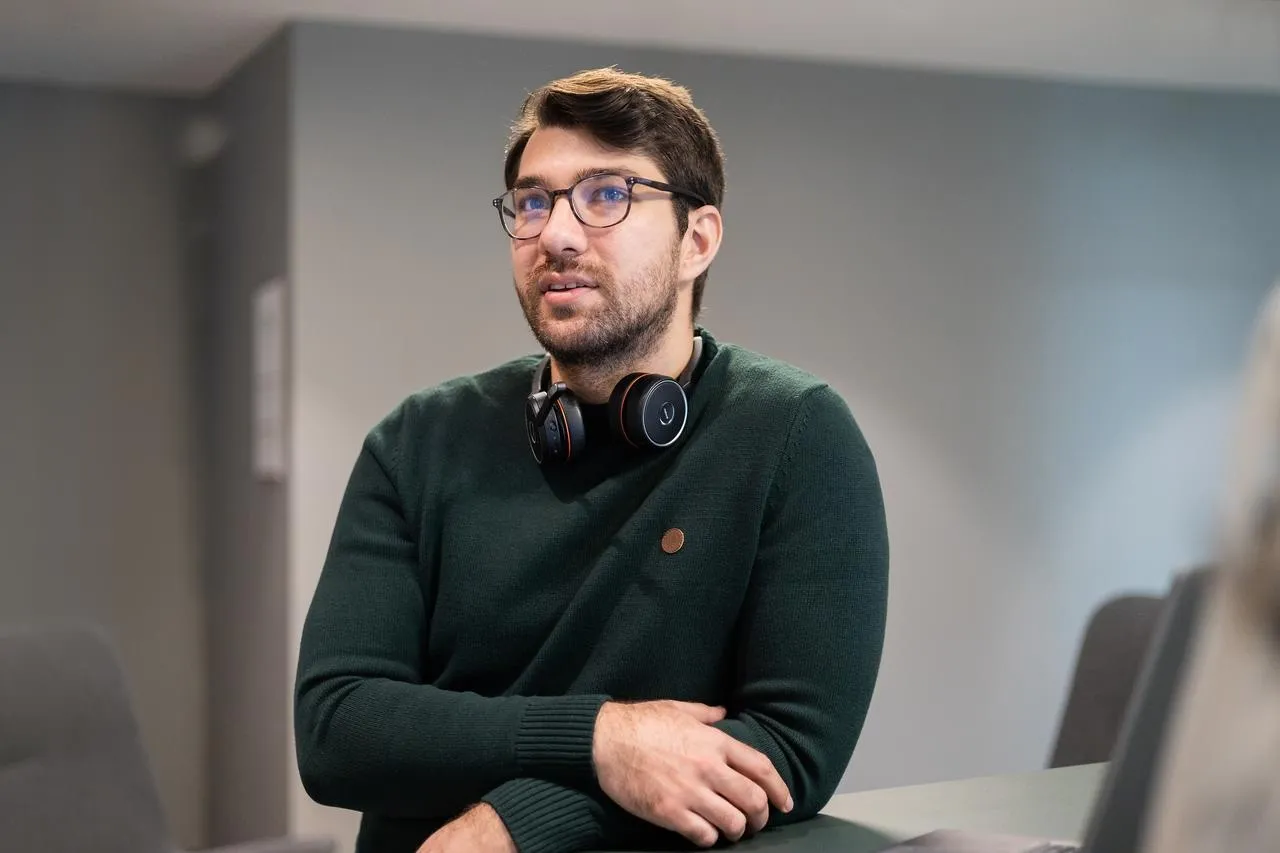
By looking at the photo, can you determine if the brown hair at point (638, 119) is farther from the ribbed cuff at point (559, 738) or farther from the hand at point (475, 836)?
the hand at point (475, 836)

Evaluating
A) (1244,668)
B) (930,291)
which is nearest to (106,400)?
(930,291)

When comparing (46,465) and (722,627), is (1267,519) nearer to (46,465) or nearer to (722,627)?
(722,627)

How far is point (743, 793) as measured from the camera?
1259 millimetres

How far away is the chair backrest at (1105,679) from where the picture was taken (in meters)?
1.77

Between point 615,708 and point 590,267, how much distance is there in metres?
0.53

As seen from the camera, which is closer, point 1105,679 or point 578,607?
point 578,607

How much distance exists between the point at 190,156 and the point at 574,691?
3.53 meters

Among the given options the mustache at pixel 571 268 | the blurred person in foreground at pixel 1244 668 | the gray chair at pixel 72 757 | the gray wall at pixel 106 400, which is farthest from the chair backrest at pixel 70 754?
the gray wall at pixel 106 400

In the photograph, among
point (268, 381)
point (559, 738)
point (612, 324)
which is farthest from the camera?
point (268, 381)

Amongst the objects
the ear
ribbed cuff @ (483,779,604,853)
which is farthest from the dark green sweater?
the ear

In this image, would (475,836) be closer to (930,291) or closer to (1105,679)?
(1105,679)

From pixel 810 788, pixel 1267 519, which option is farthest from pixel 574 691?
pixel 1267 519

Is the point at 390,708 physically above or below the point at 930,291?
below

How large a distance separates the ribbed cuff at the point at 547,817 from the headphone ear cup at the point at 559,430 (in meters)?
0.41
